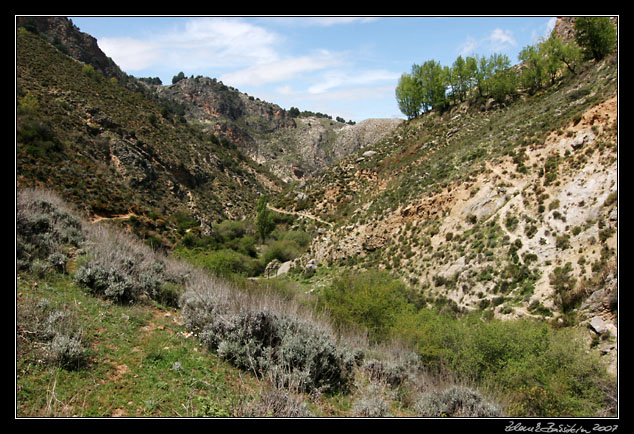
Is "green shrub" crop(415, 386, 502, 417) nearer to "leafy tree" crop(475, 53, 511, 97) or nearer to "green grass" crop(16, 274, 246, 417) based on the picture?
"green grass" crop(16, 274, 246, 417)

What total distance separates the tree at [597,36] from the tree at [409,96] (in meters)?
23.8

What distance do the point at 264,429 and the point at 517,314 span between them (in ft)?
47.1

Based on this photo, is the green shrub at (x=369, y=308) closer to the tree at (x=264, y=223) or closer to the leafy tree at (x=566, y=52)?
the tree at (x=264, y=223)

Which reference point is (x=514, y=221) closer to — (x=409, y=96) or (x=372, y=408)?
(x=372, y=408)

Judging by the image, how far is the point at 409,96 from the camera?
186ft

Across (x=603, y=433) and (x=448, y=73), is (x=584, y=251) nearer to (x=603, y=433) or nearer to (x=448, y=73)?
(x=603, y=433)

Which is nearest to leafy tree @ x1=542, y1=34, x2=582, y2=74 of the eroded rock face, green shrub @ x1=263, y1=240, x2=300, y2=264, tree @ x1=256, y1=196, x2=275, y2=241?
green shrub @ x1=263, y1=240, x2=300, y2=264

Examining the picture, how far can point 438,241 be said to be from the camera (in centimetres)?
2253

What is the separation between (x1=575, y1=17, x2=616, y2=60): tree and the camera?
107 ft

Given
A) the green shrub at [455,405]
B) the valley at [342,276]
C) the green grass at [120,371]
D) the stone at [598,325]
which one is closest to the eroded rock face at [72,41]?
the valley at [342,276]

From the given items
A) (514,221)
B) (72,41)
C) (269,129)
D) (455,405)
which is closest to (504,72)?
(514,221)

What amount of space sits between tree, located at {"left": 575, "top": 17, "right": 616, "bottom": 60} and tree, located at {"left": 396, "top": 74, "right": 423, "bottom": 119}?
2382 centimetres

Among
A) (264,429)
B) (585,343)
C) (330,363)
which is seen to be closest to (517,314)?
(585,343)

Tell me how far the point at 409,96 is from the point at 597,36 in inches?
1058
